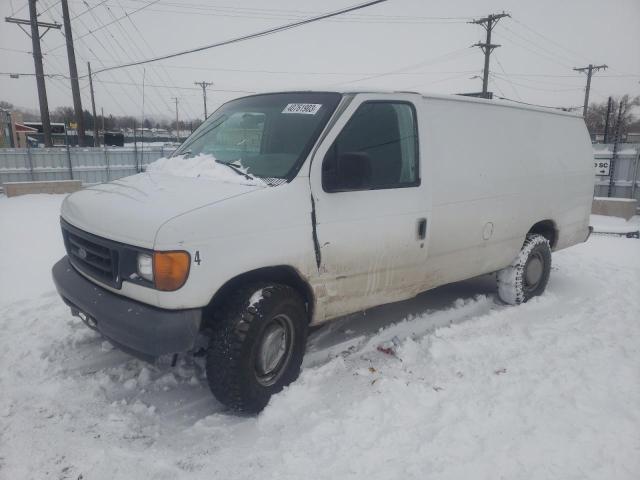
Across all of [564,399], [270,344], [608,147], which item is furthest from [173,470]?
[608,147]

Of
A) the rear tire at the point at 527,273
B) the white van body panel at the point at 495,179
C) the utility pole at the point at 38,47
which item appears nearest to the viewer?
the white van body panel at the point at 495,179

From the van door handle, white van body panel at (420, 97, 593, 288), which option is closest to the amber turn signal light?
the van door handle

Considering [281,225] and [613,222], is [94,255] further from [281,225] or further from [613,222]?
[613,222]

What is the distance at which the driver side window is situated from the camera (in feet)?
10.5

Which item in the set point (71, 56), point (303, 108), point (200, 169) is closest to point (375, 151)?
point (303, 108)

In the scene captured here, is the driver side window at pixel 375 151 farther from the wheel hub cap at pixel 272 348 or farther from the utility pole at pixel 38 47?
the utility pole at pixel 38 47

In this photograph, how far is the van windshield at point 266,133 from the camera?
3.32 m

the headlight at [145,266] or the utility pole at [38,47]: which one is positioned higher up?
the utility pole at [38,47]

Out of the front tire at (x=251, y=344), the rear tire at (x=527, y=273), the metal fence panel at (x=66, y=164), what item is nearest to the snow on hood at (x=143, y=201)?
the front tire at (x=251, y=344)

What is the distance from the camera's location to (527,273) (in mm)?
5363

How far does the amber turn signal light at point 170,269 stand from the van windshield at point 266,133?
0.90m

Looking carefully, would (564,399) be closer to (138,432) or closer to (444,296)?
(444,296)

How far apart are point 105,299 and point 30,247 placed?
5.07 meters

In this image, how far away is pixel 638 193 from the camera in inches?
552
